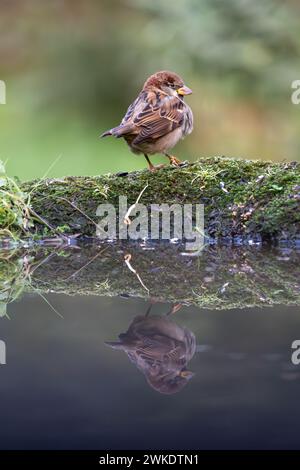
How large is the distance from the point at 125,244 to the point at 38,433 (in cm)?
272

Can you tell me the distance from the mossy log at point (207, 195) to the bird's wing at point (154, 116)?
19.3 inches

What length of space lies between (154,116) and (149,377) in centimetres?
340

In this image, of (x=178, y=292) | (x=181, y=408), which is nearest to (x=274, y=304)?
(x=178, y=292)

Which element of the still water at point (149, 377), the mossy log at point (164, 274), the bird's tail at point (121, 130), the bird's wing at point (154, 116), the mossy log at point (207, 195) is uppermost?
the bird's wing at point (154, 116)

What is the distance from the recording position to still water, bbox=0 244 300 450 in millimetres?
2264

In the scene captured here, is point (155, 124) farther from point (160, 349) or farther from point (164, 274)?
point (160, 349)

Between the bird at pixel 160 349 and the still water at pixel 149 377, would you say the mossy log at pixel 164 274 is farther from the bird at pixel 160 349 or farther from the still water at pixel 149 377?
the bird at pixel 160 349

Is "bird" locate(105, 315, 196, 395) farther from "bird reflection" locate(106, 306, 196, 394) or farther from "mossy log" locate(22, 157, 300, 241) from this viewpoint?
"mossy log" locate(22, 157, 300, 241)

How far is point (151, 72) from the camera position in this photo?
11188 mm

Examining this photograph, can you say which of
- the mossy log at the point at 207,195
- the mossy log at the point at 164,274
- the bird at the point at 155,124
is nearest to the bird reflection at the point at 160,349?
the mossy log at the point at 164,274

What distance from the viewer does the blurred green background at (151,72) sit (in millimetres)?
10203

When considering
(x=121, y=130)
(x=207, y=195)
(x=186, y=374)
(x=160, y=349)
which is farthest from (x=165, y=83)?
(x=186, y=374)

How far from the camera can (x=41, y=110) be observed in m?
12.6

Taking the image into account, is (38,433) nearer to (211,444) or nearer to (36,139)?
(211,444)
